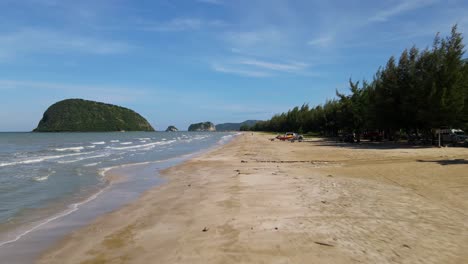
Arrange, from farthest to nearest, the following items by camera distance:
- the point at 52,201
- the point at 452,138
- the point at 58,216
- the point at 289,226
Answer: the point at 452,138 → the point at 52,201 → the point at 58,216 → the point at 289,226

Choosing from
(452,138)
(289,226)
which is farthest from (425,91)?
(289,226)

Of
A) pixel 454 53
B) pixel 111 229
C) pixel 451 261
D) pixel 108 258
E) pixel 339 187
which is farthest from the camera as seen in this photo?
pixel 454 53

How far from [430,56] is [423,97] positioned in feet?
14.7

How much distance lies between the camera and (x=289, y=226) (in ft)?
26.1

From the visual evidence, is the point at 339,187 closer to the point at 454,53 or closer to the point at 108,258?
the point at 108,258

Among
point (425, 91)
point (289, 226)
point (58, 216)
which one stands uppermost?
point (425, 91)

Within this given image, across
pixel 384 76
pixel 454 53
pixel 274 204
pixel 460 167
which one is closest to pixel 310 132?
pixel 384 76

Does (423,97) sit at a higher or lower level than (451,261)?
higher

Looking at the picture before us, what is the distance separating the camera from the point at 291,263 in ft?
19.2

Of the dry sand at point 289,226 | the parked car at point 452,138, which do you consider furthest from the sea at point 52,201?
the parked car at point 452,138

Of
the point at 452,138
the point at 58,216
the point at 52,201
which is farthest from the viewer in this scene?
the point at 452,138

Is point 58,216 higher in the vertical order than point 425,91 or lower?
lower

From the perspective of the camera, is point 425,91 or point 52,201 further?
point 425,91

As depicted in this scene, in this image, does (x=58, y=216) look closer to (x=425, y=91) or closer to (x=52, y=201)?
(x=52, y=201)
